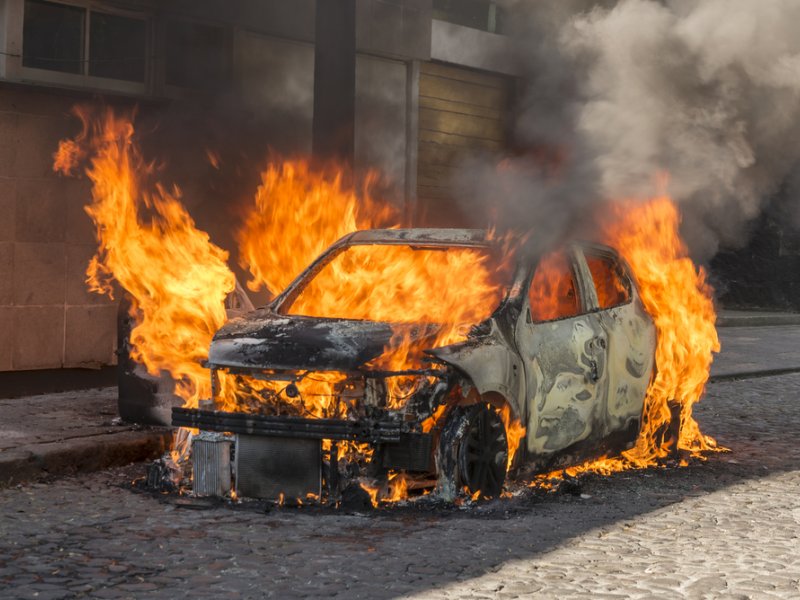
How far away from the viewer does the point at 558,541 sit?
636 cm

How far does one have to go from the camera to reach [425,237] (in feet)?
26.9

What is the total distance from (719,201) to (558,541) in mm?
4246

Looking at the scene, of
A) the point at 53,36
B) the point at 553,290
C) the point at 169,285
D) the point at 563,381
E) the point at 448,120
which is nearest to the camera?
the point at 563,381

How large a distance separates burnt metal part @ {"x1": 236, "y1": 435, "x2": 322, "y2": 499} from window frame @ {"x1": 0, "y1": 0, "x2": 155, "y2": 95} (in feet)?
21.3

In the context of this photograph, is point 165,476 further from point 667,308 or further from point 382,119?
point 382,119

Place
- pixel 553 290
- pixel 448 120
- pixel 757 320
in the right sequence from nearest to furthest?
pixel 553 290 < pixel 448 120 < pixel 757 320

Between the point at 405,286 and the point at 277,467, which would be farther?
the point at 405,286

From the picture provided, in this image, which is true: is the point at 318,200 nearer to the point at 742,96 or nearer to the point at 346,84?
the point at 346,84

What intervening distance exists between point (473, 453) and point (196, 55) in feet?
25.0

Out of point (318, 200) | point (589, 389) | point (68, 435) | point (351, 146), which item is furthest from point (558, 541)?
point (351, 146)

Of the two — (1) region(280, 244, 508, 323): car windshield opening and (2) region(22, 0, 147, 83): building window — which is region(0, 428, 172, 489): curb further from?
(2) region(22, 0, 147, 83): building window

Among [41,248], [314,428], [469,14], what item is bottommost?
[314,428]

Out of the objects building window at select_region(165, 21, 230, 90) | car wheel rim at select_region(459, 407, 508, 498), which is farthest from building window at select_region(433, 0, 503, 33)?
car wheel rim at select_region(459, 407, 508, 498)

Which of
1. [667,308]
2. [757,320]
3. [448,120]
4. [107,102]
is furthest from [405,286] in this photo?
[757,320]
